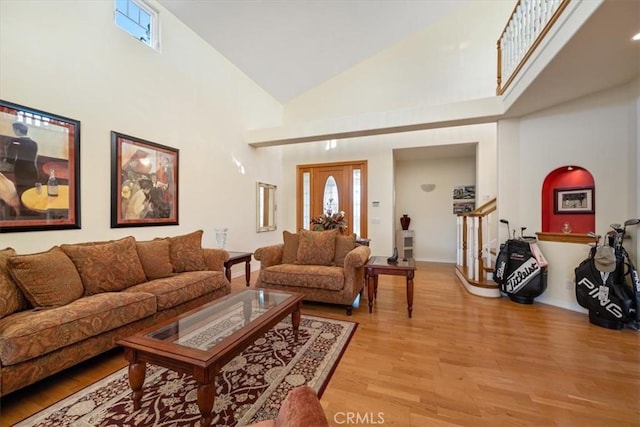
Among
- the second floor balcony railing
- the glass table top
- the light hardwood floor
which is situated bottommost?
the light hardwood floor

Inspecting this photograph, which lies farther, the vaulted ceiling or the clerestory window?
the vaulted ceiling

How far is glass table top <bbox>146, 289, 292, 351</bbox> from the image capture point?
1585mm

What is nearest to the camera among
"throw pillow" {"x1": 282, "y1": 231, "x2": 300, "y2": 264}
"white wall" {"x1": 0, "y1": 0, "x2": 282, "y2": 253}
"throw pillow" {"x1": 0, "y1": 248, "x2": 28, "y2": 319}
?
"throw pillow" {"x1": 0, "y1": 248, "x2": 28, "y2": 319}

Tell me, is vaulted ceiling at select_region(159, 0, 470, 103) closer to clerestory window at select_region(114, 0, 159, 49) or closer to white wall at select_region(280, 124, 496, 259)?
clerestory window at select_region(114, 0, 159, 49)

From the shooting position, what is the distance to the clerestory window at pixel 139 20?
296 cm

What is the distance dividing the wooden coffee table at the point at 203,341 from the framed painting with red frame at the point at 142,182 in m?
1.70

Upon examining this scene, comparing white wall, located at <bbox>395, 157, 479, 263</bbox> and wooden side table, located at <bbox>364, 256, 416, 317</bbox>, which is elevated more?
white wall, located at <bbox>395, 157, 479, 263</bbox>

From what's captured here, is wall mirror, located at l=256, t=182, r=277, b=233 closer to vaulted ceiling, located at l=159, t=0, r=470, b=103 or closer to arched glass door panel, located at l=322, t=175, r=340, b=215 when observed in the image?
arched glass door panel, located at l=322, t=175, r=340, b=215

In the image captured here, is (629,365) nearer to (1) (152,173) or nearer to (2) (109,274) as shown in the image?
(2) (109,274)

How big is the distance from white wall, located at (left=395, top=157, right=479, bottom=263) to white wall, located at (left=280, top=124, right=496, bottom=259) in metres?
0.16

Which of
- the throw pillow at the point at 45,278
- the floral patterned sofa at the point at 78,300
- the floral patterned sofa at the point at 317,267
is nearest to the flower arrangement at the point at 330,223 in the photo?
the floral patterned sofa at the point at 317,267

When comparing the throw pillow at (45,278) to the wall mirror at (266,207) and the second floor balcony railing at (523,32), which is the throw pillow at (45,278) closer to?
the wall mirror at (266,207)

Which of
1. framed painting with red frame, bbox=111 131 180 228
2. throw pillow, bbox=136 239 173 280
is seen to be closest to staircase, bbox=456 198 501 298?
throw pillow, bbox=136 239 173 280

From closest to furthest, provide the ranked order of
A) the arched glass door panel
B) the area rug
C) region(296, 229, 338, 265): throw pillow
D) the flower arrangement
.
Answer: the area rug, region(296, 229, 338, 265): throw pillow, the flower arrangement, the arched glass door panel
